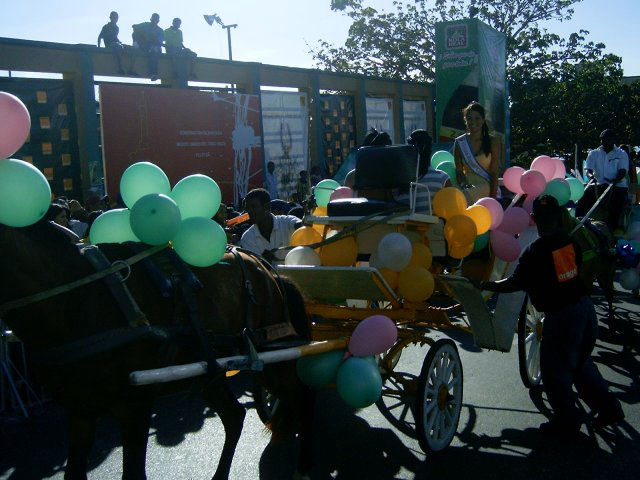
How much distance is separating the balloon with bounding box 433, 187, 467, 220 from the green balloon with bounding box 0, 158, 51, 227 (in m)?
3.30

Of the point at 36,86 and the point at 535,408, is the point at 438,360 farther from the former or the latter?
the point at 36,86

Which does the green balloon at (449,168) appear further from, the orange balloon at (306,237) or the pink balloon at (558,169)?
the orange balloon at (306,237)

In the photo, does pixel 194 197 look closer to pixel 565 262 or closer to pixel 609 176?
pixel 565 262

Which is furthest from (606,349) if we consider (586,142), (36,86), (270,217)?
(586,142)

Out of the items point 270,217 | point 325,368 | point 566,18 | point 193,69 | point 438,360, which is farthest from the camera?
point 566,18

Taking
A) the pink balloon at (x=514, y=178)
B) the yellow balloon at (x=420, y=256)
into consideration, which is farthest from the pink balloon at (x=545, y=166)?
the yellow balloon at (x=420, y=256)

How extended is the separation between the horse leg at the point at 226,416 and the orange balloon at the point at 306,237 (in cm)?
182

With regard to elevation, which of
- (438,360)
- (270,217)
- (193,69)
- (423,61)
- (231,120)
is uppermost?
(423,61)

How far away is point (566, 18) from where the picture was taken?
3169 centimetres

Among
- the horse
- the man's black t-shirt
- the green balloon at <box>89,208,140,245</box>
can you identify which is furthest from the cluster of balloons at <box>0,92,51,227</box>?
the man's black t-shirt

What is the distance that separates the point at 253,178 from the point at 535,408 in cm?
1202

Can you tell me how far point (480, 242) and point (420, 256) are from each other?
103 cm

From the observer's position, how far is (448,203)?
5.55m

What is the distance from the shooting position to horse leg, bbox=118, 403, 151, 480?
3.55m
